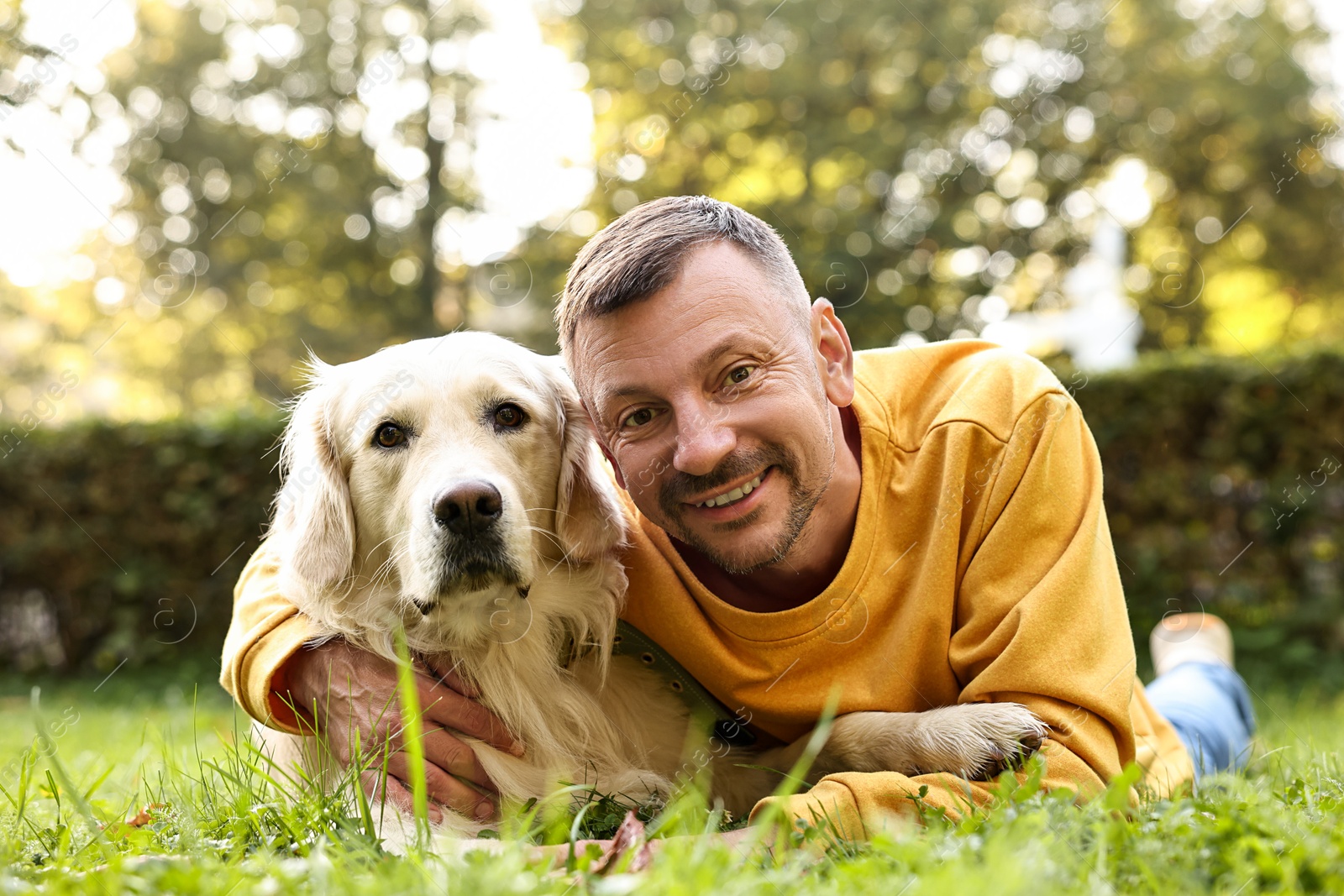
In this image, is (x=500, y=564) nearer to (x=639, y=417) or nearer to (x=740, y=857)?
(x=639, y=417)

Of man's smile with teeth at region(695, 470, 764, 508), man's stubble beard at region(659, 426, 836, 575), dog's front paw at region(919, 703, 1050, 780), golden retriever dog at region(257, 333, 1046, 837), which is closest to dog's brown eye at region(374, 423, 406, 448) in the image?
golden retriever dog at region(257, 333, 1046, 837)

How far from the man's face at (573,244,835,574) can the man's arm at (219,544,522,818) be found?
2.54 ft

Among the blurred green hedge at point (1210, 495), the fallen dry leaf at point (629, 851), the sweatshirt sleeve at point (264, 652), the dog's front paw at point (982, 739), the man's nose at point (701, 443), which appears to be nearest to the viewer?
the fallen dry leaf at point (629, 851)

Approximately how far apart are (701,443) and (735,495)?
20 centimetres

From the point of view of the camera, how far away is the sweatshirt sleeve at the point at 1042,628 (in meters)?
2.14

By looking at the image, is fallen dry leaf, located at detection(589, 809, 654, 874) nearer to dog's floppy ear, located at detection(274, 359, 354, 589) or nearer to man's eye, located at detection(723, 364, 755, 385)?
man's eye, located at detection(723, 364, 755, 385)

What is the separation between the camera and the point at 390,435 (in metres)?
2.72

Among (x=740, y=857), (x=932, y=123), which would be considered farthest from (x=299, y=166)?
(x=740, y=857)

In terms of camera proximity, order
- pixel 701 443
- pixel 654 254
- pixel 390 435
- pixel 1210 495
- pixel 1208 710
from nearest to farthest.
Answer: pixel 701 443
pixel 654 254
pixel 390 435
pixel 1208 710
pixel 1210 495

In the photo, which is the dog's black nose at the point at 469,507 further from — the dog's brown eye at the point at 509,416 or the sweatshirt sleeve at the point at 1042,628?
the sweatshirt sleeve at the point at 1042,628

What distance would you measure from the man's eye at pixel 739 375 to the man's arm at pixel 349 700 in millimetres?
1066

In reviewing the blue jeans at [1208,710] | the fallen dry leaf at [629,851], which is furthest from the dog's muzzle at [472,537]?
the blue jeans at [1208,710]

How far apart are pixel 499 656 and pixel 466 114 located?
48.2 feet

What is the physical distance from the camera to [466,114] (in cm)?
1606
